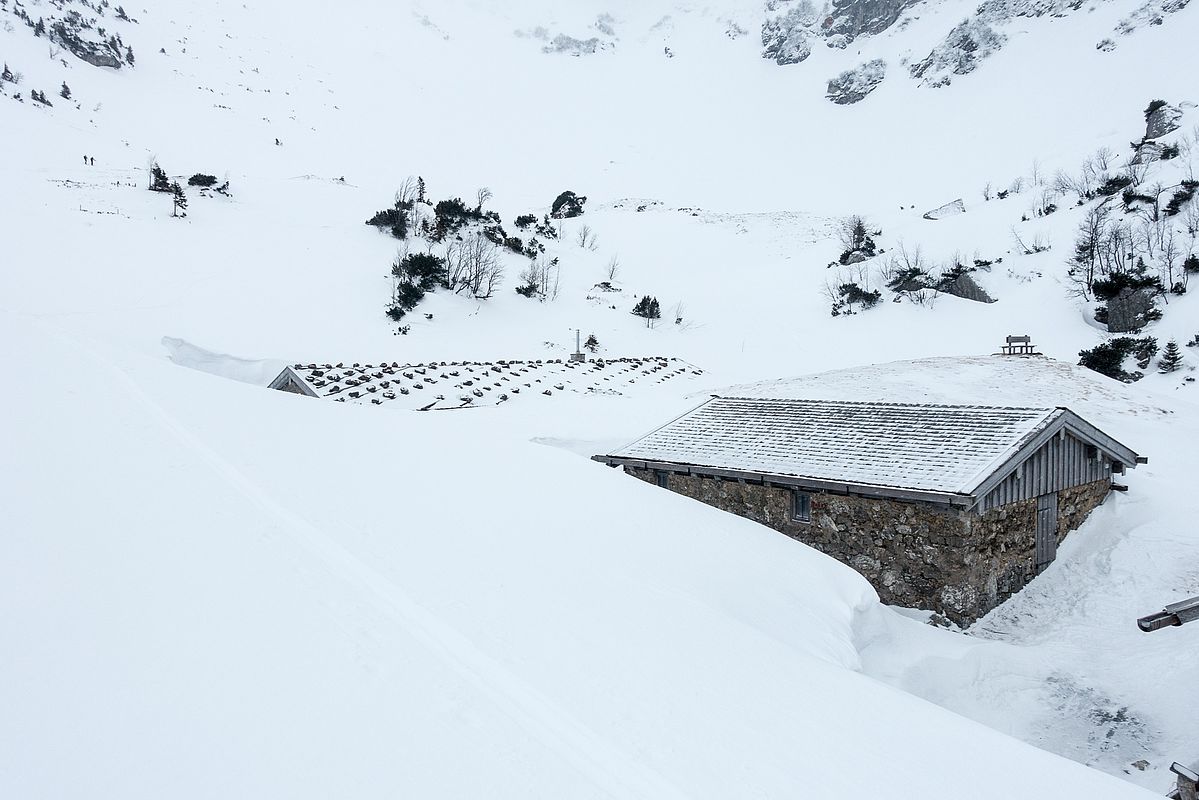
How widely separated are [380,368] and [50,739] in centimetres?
2242

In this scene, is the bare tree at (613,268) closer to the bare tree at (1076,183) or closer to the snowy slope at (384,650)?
the bare tree at (1076,183)

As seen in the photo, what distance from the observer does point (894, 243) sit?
43438 mm

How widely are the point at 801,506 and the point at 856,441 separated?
1.84 m

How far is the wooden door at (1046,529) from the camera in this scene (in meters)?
12.1

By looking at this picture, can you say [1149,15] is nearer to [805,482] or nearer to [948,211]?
[948,211]

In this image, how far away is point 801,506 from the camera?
41.0ft

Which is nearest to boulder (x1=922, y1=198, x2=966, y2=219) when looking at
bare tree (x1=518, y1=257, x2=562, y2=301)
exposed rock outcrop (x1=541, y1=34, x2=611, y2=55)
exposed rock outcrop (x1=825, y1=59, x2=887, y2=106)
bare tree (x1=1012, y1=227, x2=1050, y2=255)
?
bare tree (x1=1012, y1=227, x2=1050, y2=255)

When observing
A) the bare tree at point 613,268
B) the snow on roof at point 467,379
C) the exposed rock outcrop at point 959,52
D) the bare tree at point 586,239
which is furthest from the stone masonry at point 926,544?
the exposed rock outcrop at point 959,52

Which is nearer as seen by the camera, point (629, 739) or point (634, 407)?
point (629, 739)

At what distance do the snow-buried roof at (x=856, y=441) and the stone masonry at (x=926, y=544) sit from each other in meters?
0.51

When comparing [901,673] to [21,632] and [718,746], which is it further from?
[21,632]

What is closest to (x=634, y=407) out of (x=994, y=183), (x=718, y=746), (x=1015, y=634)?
(x=1015, y=634)

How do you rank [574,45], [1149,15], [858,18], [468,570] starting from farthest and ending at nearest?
1. [574,45]
2. [858,18]
3. [1149,15]
4. [468,570]

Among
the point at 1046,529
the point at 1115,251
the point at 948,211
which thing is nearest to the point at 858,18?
the point at 948,211
